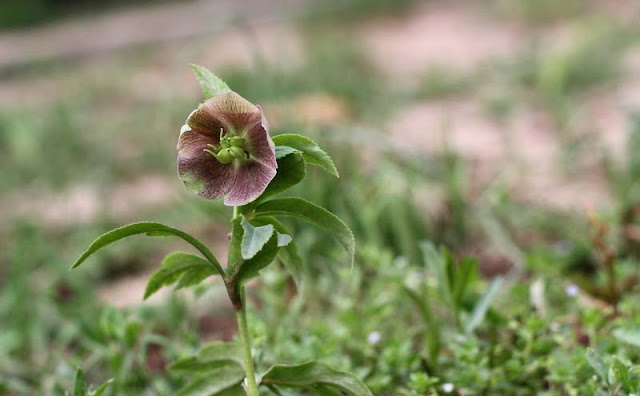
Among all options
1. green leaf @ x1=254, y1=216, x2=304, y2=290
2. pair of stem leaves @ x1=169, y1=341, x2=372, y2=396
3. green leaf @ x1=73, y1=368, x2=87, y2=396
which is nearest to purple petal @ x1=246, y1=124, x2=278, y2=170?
green leaf @ x1=254, y1=216, x2=304, y2=290

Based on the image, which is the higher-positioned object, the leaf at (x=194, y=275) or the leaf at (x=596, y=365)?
the leaf at (x=194, y=275)

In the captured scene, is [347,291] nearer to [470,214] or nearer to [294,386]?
[470,214]

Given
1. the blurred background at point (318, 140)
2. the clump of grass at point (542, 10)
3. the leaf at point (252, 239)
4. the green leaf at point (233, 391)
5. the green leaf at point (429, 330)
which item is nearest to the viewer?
the leaf at point (252, 239)

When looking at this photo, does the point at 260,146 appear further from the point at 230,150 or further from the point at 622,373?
the point at 622,373

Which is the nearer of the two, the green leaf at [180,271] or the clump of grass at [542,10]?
the green leaf at [180,271]

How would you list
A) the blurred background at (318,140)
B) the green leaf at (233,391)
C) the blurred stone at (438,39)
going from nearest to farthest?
the green leaf at (233,391) → the blurred background at (318,140) → the blurred stone at (438,39)

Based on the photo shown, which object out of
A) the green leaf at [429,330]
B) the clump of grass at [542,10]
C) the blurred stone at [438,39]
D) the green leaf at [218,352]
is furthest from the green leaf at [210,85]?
the clump of grass at [542,10]

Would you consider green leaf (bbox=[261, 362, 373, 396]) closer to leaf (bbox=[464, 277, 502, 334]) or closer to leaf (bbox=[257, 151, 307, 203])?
leaf (bbox=[257, 151, 307, 203])

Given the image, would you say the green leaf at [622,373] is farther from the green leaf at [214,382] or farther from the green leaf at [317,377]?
the green leaf at [214,382]
